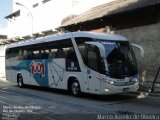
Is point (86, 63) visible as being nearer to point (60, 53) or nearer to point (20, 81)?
point (60, 53)

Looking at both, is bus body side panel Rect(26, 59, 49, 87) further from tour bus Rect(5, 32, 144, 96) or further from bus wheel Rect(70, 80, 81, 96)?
bus wheel Rect(70, 80, 81, 96)

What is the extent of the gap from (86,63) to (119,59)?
1.55m

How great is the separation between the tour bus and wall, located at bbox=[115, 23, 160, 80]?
5.40 meters

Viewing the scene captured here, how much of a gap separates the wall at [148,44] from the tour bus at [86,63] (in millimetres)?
5400

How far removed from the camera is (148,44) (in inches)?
901

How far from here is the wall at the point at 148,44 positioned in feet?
73.1

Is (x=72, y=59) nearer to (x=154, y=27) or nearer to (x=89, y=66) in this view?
(x=89, y=66)

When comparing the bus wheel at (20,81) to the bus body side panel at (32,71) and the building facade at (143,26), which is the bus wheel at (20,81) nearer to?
the bus body side panel at (32,71)

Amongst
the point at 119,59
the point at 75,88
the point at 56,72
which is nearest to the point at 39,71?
the point at 56,72

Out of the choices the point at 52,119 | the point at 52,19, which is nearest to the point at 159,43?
the point at 52,119

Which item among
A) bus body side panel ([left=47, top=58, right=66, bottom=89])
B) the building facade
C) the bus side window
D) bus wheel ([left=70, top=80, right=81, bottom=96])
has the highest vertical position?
the building facade

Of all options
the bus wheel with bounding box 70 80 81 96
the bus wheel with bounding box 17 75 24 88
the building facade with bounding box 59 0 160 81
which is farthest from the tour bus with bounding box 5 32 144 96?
the building facade with bounding box 59 0 160 81

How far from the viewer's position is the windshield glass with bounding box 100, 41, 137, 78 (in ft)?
53.0

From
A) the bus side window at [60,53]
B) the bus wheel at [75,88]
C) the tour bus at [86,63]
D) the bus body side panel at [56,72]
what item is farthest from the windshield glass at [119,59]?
the bus body side panel at [56,72]
